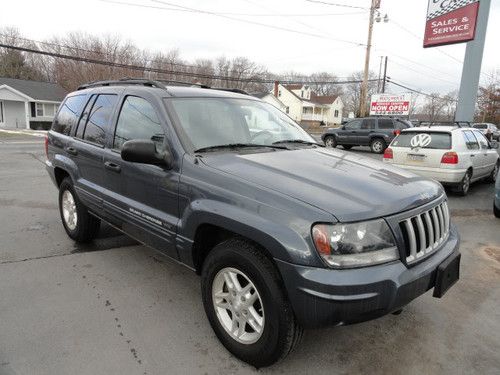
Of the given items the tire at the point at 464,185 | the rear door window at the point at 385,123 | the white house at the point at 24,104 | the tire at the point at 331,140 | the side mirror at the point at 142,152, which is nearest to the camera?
the side mirror at the point at 142,152

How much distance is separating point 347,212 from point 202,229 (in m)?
1.08

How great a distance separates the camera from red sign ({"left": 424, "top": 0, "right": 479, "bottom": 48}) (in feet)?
58.5

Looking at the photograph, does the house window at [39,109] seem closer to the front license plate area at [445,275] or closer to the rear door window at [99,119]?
the rear door window at [99,119]

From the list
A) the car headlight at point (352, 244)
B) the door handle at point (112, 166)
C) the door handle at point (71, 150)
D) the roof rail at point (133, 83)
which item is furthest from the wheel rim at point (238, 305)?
the door handle at point (71, 150)

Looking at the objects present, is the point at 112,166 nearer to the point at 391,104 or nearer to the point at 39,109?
the point at 391,104

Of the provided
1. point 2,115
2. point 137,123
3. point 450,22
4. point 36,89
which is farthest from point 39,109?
point 137,123

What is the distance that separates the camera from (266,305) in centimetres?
239

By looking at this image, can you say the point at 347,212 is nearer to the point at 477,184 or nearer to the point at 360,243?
the point at 360,243

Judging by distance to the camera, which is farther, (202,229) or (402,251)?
(202,229)

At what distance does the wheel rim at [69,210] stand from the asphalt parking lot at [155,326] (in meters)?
0.28

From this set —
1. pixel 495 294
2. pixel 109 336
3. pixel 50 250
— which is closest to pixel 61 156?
pixel 50 250

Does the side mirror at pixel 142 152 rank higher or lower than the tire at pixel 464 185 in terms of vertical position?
higher

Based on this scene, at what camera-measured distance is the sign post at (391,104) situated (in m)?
37.9

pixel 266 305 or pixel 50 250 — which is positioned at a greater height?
pixel 266 305
